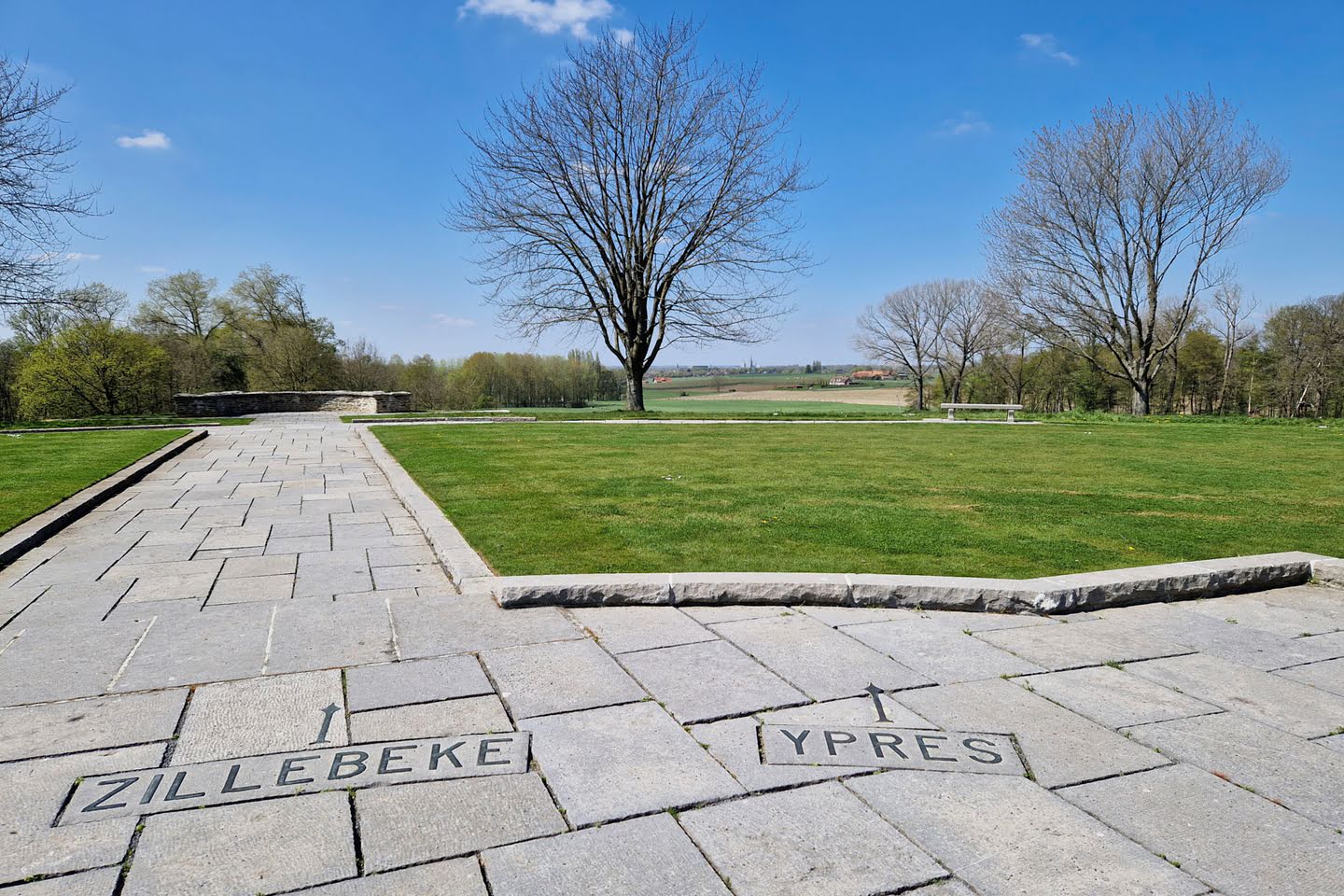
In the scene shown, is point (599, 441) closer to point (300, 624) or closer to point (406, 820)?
point (300, 624)

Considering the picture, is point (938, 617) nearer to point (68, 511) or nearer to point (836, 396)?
point (68, 511)

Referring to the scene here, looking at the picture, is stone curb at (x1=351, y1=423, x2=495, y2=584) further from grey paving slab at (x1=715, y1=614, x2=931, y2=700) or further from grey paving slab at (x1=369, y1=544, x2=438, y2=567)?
grey paving slab at (x1=715, y1=614, x2=931, y2=700)

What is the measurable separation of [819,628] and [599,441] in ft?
33.1

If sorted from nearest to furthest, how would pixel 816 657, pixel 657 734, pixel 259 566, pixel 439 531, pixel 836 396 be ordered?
pixel 657 734 → pixel 816 657 → pixel 259 566 → pixel 439 531 → pixel 836 396

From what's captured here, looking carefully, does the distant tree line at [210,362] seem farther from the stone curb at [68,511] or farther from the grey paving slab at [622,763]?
the grey paving slab at [622,763]

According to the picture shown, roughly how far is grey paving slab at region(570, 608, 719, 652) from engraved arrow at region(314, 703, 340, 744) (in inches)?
46.4

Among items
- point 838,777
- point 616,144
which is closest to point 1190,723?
point 838,777

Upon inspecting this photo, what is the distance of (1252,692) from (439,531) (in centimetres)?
481

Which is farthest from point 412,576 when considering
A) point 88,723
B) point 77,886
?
point 77,886

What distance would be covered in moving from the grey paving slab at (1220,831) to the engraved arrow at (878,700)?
0.64m

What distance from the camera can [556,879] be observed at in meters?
1.83

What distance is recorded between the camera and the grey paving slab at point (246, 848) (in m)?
1.81

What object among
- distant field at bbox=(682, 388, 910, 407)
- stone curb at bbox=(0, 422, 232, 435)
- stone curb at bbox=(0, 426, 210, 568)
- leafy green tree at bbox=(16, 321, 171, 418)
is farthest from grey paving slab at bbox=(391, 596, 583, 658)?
distant field at bbox=(682, 388, 910, 407)

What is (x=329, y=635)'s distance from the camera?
3604mm
